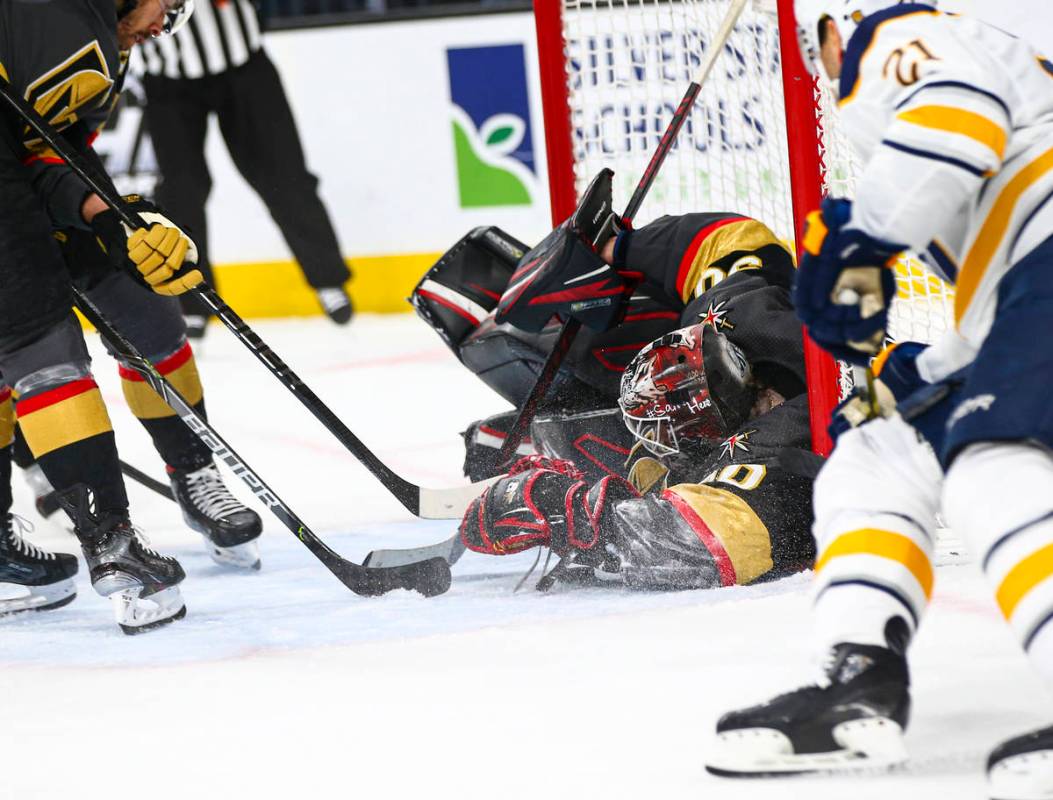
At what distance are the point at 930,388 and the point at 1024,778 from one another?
16.1 inches

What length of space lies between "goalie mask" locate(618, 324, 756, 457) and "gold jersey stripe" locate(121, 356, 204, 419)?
0.77 metres

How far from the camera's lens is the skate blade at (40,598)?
236 cm

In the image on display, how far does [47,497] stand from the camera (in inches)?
117

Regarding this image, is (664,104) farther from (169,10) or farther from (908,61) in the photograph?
(908,61)

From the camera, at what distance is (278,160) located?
555 centimetres

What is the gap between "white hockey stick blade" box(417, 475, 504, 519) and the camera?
2.27 meters

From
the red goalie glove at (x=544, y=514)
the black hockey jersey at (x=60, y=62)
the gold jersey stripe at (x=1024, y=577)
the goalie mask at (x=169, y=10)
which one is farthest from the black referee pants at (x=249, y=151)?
the gold jersey stripe at (x=1024, y=577)

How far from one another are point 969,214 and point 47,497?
2166mm

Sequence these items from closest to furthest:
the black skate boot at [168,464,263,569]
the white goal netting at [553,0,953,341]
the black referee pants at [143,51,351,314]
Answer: the black skate boot at [168,464,263,569] → the white goal netting at [553,0,953,341] → the black referee pants at [143,51,351,314]

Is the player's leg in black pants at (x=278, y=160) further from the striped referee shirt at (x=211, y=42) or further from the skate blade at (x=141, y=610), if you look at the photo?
the skate blade at (x=141, y=610)

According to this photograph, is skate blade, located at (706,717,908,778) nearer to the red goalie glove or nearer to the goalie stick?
the red goalie glove

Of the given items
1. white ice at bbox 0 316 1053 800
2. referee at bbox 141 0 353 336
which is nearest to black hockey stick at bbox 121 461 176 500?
white ice at bbox 0 316 1053 800

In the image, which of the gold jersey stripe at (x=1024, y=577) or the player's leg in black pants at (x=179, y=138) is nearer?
the gold jersey stripe at (x=1024, y=577)

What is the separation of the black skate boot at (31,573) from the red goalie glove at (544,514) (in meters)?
0.73
